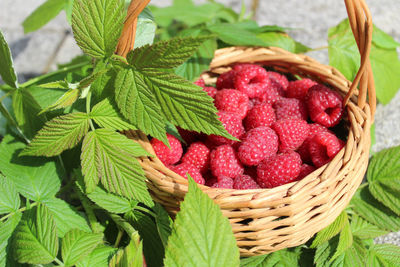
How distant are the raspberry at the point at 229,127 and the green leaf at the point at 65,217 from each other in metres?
0.36

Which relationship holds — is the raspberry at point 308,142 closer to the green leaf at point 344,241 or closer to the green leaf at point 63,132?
the green leaf at point 344,241

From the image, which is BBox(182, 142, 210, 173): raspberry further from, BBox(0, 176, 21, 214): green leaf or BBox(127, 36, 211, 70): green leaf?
BBox(0, 176, 21, 214): green leaf

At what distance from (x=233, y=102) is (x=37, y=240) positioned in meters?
0.55

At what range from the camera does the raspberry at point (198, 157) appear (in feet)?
3.23

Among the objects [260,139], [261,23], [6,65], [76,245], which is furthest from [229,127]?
[261,23]

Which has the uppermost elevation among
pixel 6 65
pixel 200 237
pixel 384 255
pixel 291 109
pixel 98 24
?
pixel 98 24

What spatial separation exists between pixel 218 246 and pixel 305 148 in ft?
1.39

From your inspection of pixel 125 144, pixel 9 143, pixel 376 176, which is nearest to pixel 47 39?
pixel 9 143

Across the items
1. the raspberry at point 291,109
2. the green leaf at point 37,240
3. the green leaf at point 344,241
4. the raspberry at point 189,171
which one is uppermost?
the raspberry at point 291,109

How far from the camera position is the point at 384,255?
101 centimetres

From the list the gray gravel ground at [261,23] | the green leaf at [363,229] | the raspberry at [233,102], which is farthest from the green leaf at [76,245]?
the gray gravel ground at [261,23]

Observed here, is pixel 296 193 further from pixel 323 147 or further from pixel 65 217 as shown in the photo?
pixel 65 217

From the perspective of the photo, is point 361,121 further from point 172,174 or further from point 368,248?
point 172,174

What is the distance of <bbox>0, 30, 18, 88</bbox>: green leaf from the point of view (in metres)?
0.91
